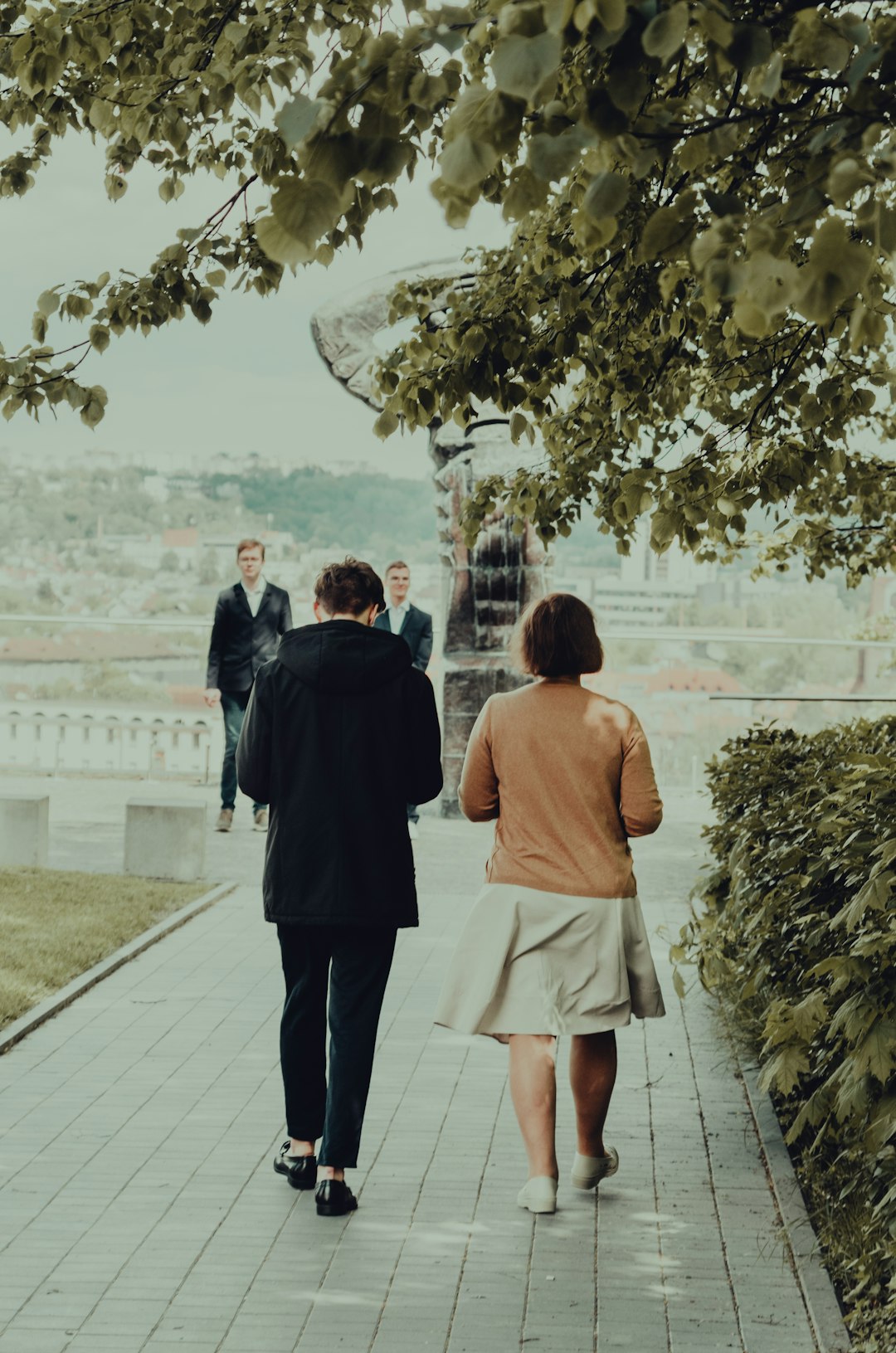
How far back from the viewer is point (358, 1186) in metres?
5.36

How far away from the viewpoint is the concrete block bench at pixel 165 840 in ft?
36.7

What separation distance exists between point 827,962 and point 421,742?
176 cm

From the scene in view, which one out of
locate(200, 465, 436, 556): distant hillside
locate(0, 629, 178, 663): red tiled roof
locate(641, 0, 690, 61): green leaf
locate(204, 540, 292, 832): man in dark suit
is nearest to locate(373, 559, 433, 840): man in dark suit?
locate(204, 540, 292, 832): man in dark suit

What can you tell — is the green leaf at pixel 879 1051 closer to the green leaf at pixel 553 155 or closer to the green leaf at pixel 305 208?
the green leaf at pixel 553 155

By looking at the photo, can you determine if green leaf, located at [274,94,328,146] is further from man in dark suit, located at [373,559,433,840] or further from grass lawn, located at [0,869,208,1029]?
man in dark suit, located at [373,559,433,840]

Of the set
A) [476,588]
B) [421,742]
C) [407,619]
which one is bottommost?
[421,742]

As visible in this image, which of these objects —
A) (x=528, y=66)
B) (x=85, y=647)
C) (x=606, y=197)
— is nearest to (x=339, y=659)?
(x=606, y=197)

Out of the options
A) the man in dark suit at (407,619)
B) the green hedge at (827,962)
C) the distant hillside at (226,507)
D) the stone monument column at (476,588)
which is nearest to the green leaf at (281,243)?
the green hedge at (827,962)

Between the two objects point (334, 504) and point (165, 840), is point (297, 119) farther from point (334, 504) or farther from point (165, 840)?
point (334, 504)

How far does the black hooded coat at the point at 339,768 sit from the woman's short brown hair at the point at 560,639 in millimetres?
359

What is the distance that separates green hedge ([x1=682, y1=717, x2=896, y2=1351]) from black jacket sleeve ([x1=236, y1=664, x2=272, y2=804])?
1.68 m

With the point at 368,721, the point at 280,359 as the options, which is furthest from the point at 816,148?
the point at 280,359

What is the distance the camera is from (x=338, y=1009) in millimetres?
5090

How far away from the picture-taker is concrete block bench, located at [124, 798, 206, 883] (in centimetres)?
1120
